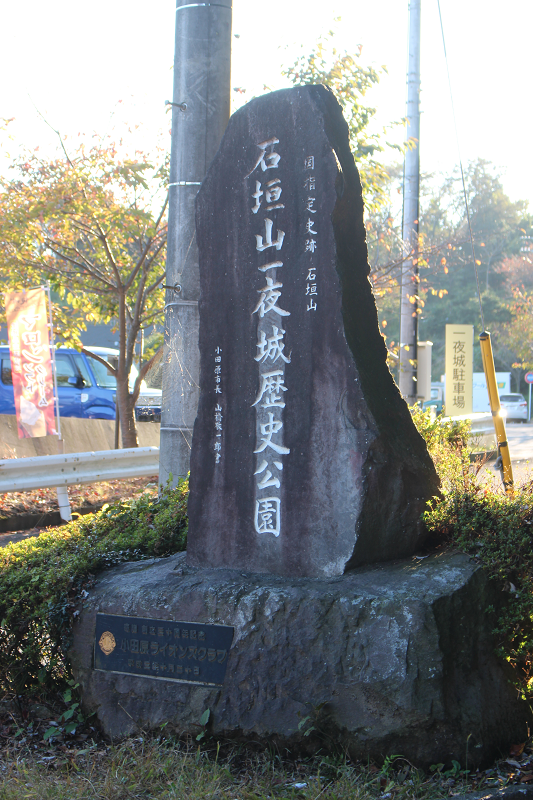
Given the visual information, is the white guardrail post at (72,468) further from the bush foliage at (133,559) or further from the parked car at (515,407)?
the parked car at (515,407)

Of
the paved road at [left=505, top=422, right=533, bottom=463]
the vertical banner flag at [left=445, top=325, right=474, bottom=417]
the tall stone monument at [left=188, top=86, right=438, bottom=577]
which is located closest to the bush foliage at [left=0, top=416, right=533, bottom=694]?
the tall stone monument at [left=188, top=86, right=438, bottom=577]

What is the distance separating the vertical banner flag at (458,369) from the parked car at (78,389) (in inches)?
240

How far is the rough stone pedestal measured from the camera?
2.83 meters

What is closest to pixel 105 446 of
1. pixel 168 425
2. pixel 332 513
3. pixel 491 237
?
pixel 168 425

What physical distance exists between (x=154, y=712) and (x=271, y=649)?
69 centimetres

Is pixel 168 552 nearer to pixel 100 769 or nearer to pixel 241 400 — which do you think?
pixel 241 400

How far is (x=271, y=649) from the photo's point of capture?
3.12 meters

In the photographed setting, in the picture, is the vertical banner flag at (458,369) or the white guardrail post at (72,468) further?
the vertical banner flag at (458,369)

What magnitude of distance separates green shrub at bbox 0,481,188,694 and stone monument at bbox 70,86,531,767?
0.43 feet

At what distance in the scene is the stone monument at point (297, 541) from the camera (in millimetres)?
2912

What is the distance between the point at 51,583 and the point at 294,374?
170 cm

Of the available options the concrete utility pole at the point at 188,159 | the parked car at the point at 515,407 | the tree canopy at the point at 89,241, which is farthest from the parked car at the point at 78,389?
the parked car at the point at 515,407

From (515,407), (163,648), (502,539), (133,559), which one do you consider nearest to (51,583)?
(133,559)

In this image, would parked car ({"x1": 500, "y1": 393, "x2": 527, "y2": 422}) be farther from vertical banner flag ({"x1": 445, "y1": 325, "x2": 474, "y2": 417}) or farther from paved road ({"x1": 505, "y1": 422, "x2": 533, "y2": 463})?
vertical banner flag ({"x1": 445, "y1": 325, "x2": 474, "y2": 417})
